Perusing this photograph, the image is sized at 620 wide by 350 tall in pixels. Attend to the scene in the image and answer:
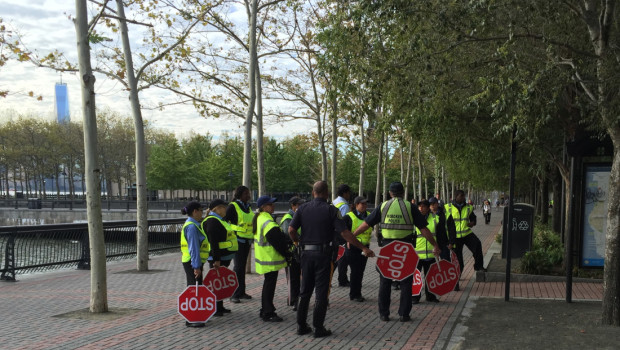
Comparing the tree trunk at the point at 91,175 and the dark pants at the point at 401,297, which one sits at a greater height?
the tree trunk at the point at 91,175

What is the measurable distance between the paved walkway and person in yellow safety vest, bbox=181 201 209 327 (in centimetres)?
71

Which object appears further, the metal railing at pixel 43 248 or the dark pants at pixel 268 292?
the metal railing at pixel 43 248

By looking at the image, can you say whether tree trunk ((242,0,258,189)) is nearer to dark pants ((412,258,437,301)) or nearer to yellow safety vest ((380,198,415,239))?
dark pants ((412,258,437,301))

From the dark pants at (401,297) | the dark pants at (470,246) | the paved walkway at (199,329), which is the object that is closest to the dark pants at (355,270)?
the paved walkway at (199,329)

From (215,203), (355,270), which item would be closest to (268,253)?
(215,203)

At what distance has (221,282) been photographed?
8.21 meters

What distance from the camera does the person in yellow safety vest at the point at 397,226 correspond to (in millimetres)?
7840

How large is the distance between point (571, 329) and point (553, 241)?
29.0ft

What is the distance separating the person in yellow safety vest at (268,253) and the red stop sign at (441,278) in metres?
2.74

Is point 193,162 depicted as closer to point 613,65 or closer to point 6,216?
point 6,216

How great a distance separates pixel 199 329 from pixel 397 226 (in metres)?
3.11

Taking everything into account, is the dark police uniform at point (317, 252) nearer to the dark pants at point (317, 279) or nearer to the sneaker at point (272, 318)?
the dark pants at point (317, 279)

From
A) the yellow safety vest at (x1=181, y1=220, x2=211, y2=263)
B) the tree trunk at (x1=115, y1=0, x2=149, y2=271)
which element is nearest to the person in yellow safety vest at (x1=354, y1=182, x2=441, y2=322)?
the yellow safety vest at (x1=181, y1=220, x2=211, y2=263)

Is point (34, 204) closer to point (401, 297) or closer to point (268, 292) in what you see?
point (268, 292)
